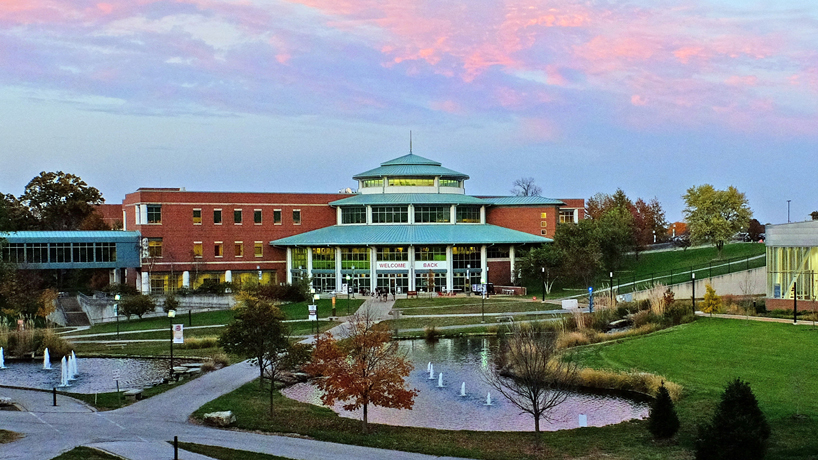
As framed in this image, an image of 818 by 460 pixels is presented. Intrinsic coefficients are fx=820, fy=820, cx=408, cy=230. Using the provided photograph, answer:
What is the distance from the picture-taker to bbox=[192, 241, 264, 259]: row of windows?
3115 inches

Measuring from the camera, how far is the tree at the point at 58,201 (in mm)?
90812

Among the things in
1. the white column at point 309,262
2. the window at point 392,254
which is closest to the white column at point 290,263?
the white column at point 309,262

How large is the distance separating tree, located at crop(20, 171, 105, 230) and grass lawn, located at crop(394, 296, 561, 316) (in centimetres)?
4345

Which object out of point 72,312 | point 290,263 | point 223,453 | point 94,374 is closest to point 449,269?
point 290,263

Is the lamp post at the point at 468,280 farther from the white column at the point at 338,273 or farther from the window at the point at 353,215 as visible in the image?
the window at the point at 353,215

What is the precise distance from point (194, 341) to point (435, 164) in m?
45.1

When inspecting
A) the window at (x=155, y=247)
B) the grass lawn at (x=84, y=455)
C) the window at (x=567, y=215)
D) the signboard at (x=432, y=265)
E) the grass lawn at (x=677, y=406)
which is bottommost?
the grass lawn at (x=677, y=406)

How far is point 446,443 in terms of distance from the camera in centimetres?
2298

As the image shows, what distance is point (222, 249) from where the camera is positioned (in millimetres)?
80000

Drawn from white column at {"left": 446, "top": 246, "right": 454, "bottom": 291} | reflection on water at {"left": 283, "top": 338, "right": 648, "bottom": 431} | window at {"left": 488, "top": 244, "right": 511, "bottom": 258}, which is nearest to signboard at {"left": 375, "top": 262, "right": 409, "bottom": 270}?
white column at {"left": 446, "top": 246, "right": 454, "bottom": 291}

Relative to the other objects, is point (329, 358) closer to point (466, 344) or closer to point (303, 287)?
point (466, 344)

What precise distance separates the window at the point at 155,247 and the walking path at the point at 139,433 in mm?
48751

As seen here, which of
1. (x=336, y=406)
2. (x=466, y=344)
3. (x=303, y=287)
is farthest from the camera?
(x=303, y=287)

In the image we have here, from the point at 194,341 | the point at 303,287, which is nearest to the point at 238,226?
the point at 303,287
